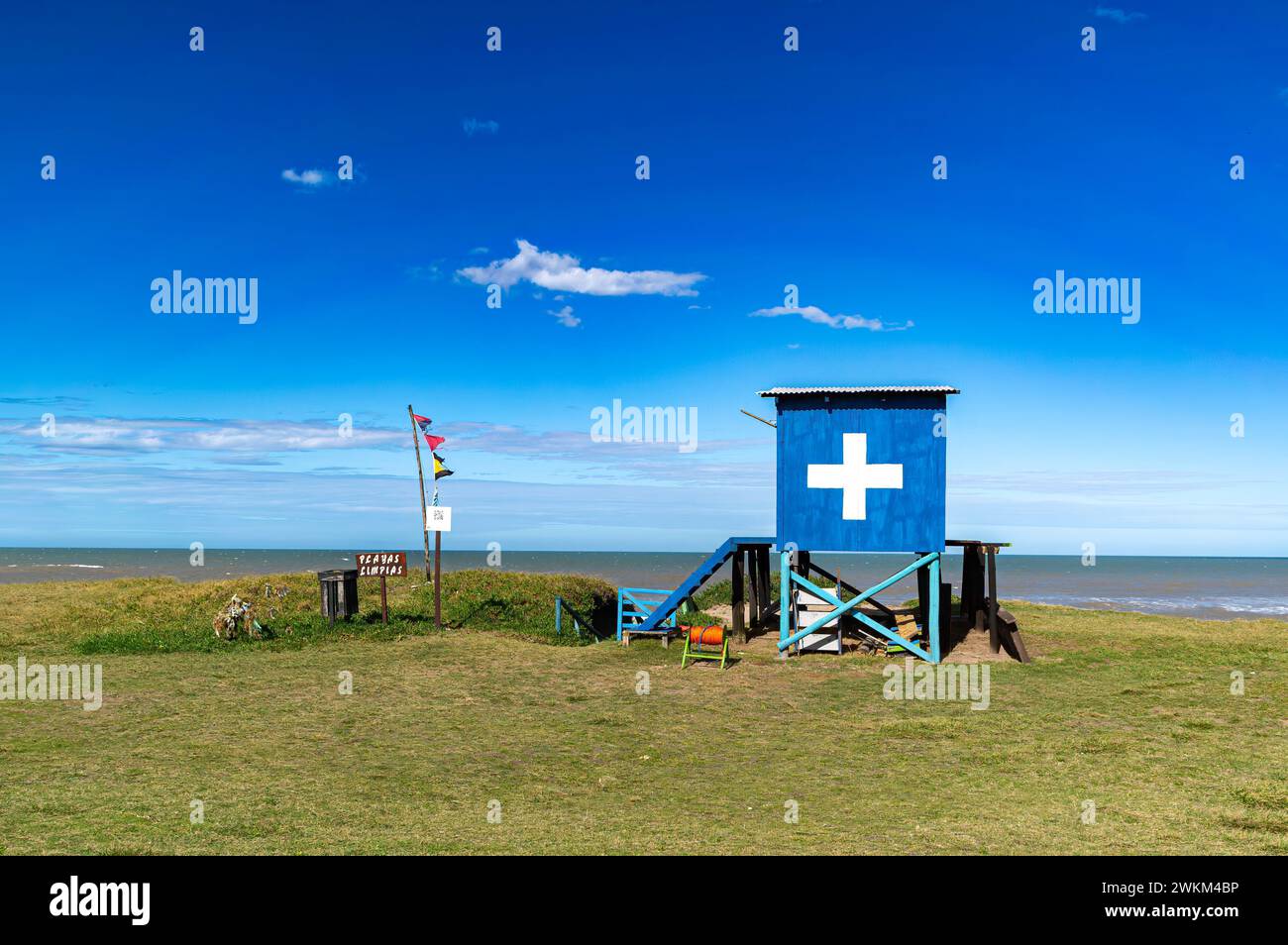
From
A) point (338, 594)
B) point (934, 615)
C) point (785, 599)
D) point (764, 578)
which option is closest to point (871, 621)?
point (934, 615)

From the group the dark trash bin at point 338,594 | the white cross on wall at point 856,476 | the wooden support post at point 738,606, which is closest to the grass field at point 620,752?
the wooden support post at point 738,606

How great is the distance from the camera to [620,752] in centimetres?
1276

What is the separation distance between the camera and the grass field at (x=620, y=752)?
350 inches

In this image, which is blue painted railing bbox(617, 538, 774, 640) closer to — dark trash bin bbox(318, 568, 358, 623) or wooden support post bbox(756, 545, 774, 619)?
wooden support post bbox(756, 545, 774, 619)

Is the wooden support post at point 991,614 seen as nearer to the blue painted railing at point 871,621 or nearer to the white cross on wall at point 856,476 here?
the blue painted railing at point 871,621

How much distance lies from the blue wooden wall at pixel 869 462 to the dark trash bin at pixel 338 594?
13.1m

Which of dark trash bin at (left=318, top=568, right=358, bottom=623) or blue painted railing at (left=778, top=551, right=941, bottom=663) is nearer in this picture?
blue painted railing at (left=778, top=551, right=941, bottom=663)

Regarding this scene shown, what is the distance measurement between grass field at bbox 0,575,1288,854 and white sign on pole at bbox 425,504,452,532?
3.17 meters

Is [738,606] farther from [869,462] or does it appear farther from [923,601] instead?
[869,462]

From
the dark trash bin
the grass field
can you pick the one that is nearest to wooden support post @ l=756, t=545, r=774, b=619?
the grass field

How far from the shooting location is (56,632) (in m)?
25.2

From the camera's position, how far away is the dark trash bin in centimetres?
2505

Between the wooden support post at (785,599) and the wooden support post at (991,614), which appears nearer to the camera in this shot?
the wooden support post at (785,599)
